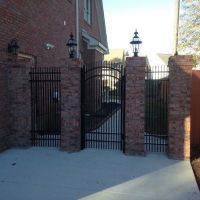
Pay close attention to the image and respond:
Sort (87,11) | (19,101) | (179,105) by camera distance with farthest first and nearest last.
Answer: (87,11)
(19,101)
(179,105)

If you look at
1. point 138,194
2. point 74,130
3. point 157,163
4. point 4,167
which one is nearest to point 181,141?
point 157,163

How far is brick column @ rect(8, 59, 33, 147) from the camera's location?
630cm

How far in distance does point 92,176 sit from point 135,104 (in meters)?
2.02

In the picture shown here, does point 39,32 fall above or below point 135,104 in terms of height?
above

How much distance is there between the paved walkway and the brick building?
53.7 inches

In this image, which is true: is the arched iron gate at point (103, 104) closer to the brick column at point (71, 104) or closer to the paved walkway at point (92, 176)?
the brick column at point (71, 104)

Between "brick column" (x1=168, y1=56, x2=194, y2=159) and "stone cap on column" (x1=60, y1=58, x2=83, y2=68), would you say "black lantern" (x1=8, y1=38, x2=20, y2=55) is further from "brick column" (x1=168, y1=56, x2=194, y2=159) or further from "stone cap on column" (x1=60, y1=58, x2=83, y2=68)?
"brick column" (x1=168, y1=56, x2=194, y2=159)

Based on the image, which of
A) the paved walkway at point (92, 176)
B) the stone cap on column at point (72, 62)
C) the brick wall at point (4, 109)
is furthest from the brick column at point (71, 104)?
the brick wall at point (4, 109)

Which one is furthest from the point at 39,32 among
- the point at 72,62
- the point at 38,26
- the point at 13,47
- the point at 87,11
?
the point at 87,11

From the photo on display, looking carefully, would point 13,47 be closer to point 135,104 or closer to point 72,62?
→ point 72,62

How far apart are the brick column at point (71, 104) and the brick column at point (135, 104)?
48.1 inches

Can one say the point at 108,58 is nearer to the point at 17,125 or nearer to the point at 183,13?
the point at 183,13

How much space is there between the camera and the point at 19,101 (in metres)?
6.33

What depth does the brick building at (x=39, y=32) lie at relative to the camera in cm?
607
